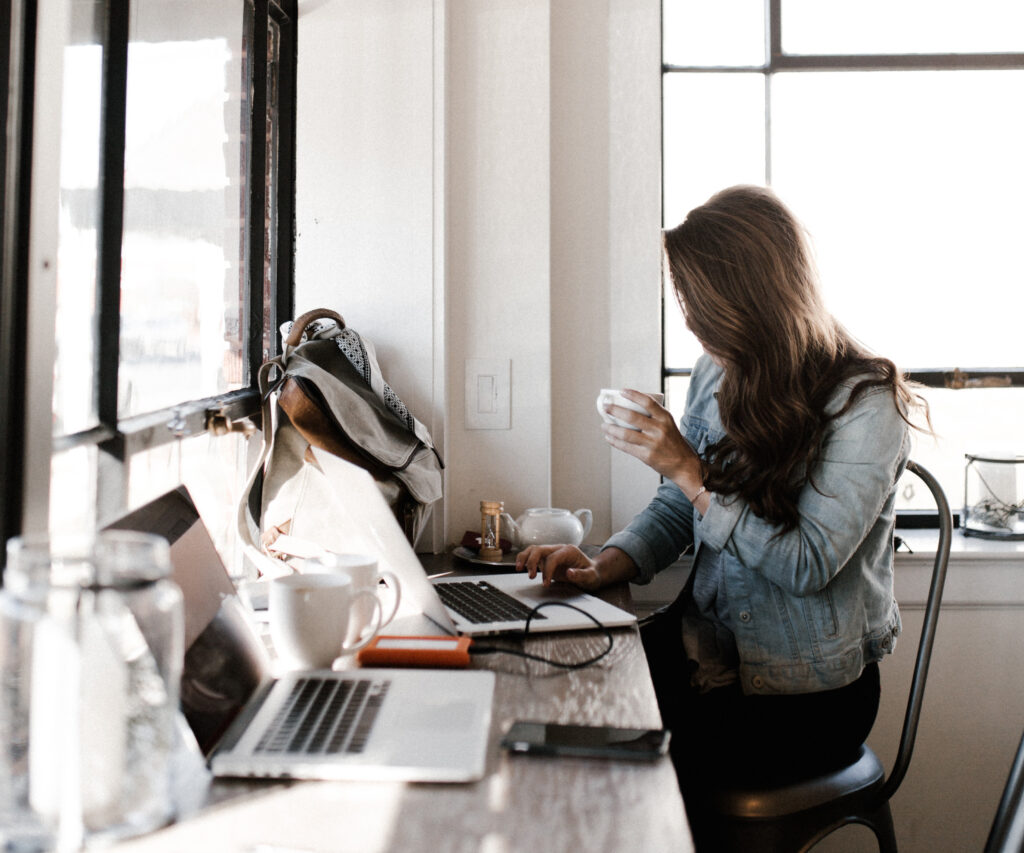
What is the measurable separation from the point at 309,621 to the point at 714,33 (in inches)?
76.3

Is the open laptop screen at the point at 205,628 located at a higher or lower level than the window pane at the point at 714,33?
lower

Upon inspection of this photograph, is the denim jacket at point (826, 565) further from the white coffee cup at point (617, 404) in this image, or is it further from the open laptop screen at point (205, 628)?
the open laptop screen at point (205, 628)

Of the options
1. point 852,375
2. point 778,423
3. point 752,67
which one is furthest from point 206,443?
point 752,67

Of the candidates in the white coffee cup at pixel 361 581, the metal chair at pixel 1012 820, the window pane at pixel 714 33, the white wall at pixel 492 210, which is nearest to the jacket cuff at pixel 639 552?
the white wall at pixel 492 210

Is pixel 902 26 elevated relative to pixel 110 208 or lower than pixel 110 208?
elevated

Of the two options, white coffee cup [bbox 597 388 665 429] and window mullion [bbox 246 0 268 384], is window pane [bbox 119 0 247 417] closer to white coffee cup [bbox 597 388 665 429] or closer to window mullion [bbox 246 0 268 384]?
window mullion [bbox 246 0 268 384]

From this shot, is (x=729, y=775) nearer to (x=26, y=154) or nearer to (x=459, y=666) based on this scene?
(x=459, y=666)

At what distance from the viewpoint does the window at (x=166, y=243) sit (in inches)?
48.0

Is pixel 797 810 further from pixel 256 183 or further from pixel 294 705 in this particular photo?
pixel 256 183

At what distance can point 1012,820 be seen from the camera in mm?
863

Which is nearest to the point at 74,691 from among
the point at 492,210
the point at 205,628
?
the point at 205,628

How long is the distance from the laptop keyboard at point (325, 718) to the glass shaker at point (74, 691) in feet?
0.53

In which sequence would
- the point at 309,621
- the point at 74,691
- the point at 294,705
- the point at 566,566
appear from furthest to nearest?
the point at 566,566 < the point at 309,621 < the point at 294,705 < the point at 74,691

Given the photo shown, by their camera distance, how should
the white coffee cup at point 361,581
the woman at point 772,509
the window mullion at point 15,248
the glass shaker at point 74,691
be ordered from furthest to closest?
1. the woman at point 772,509
2. the white coffee cup at point 361,581
3. the window mullion at point 15,248
4. the glass shaker at point 74,691
